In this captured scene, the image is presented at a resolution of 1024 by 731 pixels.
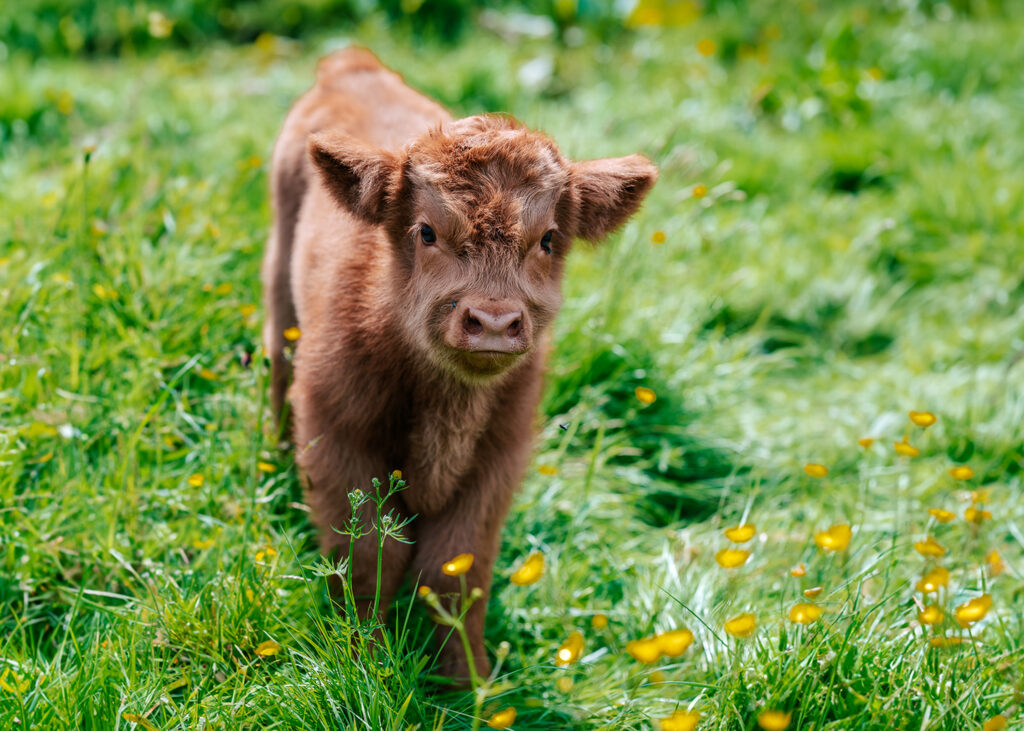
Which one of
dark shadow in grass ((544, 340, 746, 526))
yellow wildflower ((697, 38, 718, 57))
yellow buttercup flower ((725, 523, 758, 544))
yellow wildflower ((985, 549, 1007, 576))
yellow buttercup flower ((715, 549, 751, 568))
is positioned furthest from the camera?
yellow wildflower ((697, 38, 718, 57))

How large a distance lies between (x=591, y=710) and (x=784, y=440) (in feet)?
6.71

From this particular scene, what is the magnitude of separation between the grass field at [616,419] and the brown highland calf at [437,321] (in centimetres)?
25

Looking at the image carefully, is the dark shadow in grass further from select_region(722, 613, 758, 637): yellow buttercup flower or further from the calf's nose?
select_region(722, 613, 758, 637): yellow buttercup flower

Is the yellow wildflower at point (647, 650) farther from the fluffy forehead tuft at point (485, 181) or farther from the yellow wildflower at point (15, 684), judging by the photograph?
the yellow wildflower at point (15, 684)

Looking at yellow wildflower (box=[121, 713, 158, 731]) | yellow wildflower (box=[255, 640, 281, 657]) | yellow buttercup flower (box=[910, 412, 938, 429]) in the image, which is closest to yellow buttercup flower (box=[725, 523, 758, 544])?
yellow buttercup flower (box=[910, 412, 938, 429])

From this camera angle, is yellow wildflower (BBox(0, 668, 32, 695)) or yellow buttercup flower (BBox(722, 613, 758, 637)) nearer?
yellow buttercup flower (BBox(722, 613, 758, 637))

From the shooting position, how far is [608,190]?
3.26 m

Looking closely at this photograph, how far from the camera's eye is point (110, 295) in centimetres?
406

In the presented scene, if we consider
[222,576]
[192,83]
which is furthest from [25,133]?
[222,576]

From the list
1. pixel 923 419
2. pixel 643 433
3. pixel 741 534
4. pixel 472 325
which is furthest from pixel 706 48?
pixel 741 534

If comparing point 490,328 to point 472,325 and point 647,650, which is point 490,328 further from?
point 647,650

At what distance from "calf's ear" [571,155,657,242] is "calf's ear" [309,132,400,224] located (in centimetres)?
63

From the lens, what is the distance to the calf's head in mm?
2760

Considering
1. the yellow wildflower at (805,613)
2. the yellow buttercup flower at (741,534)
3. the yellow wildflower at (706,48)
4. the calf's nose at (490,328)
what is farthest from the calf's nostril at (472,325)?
the yellow wildflower at (706,48)
